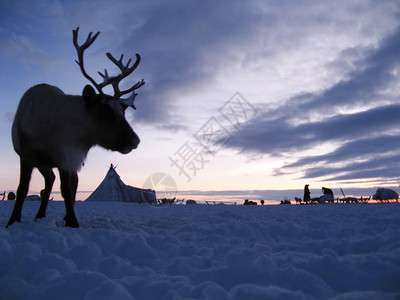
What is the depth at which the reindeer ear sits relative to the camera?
4.63 meters

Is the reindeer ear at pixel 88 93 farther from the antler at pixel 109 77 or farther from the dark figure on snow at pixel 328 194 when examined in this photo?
the dark figure on snow at pixel 328 194

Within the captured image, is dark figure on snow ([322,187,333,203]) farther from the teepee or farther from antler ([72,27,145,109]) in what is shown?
antler ([72,27,145,109])

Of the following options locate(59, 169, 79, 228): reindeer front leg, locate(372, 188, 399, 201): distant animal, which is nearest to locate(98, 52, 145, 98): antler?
locate(59, 169, 79, 228): reindeer front leg

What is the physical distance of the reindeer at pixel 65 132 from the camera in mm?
4438

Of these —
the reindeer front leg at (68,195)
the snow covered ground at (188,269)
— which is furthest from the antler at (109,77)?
the snow covered ground at (188,269)

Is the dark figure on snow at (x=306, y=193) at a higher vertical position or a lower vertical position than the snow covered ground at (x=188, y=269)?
higher

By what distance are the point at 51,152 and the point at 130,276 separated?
3.19 meters

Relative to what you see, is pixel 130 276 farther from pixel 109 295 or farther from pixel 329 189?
pixel 329 189

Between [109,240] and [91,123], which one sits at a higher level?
[91,123]

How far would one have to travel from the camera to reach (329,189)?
2741cm

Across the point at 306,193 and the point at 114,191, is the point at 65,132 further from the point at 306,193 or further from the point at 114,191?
the point at 306,193

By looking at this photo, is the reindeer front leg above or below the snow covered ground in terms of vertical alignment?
above

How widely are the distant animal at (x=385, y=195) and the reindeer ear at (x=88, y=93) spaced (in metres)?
33.0

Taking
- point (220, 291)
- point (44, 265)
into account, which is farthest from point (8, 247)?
point (220, 291)
